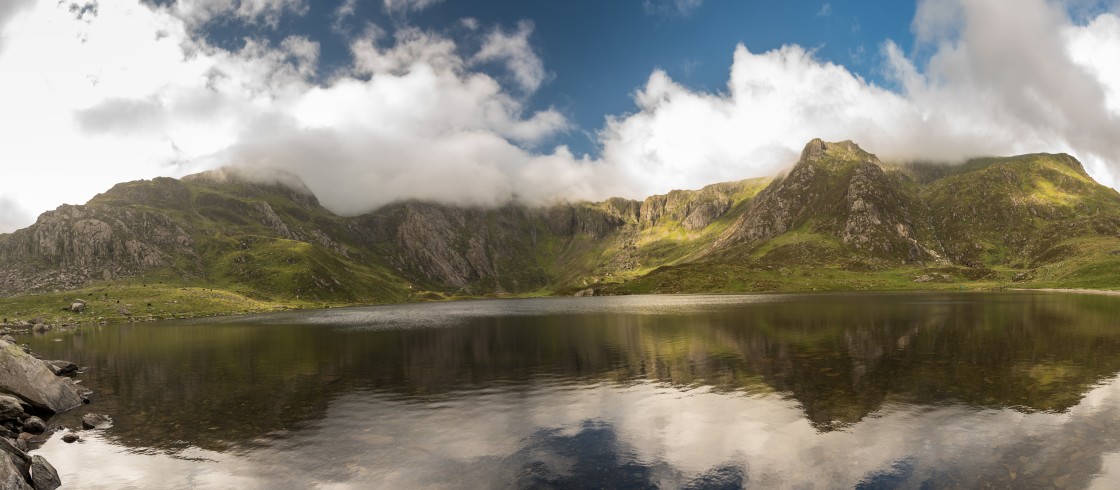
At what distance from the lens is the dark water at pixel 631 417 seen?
92.9 feet

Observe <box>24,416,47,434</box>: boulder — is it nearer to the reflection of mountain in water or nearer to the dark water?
the dark water

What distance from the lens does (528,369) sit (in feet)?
209

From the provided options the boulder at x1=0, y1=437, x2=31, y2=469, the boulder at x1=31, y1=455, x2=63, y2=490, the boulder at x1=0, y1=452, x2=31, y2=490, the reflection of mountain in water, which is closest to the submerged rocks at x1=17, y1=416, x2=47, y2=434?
the reflection of mountain in water

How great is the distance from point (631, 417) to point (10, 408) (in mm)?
48913

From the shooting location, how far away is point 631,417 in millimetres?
39750

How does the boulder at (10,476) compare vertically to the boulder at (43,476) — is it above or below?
above

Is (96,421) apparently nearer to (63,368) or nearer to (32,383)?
(32,383)

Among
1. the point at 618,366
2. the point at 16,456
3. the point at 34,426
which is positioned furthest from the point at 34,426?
the point at 618,366

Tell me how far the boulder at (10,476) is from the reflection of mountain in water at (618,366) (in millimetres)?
9697

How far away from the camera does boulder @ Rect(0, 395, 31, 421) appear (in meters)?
40.0

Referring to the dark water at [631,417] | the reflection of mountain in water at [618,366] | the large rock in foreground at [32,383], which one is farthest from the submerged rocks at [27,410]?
the reflection of mountain in water at [618,366]

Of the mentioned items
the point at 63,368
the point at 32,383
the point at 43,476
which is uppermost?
the point at 32,383

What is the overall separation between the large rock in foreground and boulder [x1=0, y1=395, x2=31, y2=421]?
354cm

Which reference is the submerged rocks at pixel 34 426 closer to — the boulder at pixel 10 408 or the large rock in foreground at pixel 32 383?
the boulder at pixel 10 408
